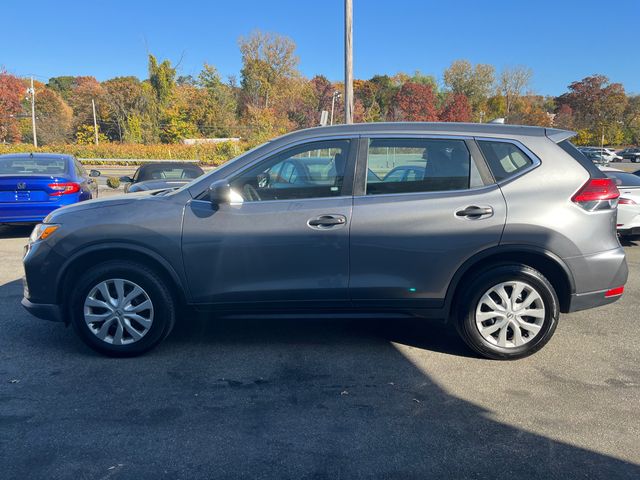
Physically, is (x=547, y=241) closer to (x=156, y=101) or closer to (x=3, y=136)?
(x=156, y=101)

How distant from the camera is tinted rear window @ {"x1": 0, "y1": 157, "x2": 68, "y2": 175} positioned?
29.0 ft

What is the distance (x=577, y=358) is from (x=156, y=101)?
184 feet

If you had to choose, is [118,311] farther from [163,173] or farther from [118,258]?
[163,173]

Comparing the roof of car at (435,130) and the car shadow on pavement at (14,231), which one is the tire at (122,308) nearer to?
the roof of car at (435,130)

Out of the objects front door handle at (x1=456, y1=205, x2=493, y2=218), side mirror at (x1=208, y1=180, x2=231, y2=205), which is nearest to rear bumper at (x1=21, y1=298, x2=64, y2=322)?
side mirror at (x1=208, y1=180, x2=231, y2=205)

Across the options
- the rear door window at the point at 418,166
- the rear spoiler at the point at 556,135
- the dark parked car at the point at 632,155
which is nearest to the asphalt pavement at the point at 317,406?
the rear door window at the point at 418,166

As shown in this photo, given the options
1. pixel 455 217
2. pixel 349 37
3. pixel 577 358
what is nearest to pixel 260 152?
pixel 455 217

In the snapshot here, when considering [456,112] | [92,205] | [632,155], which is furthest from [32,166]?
[632,155]

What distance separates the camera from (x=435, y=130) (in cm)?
414

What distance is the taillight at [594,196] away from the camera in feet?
13.0

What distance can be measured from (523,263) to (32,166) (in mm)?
8477

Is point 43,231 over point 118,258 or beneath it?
over

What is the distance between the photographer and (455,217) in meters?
3.90

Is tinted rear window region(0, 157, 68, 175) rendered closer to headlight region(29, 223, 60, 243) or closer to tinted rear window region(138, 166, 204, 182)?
tinted rear window region(138, 166, 204, 182)
